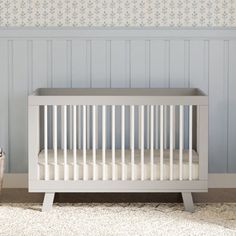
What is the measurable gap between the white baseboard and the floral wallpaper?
0.93 meters

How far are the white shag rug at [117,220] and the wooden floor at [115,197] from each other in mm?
141

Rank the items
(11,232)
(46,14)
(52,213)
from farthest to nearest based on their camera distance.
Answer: (46,14)
(52,213)
(11,232)

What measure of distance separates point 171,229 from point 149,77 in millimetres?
1223

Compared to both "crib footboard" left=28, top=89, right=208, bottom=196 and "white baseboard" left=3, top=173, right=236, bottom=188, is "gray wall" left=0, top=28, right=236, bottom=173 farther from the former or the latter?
"crib footboard" left=28, top=89, right=208, bottom=196

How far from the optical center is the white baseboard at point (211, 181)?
4297 millimetres

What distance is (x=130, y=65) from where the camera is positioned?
4238 millimetres

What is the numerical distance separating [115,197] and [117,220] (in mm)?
578

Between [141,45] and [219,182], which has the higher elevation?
[141,45]

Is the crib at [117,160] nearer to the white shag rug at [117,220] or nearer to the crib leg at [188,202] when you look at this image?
the crib leg at [188,202]

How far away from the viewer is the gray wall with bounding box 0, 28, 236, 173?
4203 mm

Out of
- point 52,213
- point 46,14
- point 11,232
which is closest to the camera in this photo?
point 11,232

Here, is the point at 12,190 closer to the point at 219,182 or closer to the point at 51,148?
the point at 51,148

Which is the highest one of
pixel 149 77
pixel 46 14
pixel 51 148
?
pixel 46 14

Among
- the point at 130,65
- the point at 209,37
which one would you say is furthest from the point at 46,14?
the point at 209,37
